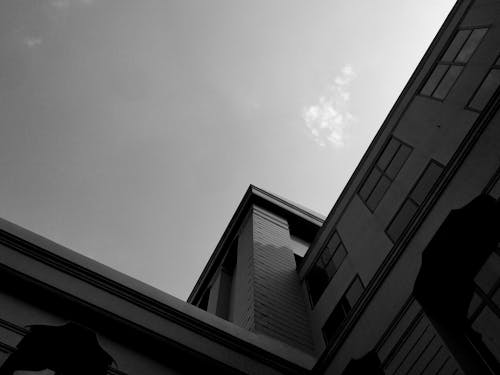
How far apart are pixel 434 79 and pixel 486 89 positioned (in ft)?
8.78

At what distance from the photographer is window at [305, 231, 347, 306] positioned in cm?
1268

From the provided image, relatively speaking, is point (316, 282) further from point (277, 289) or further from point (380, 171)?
point (380, 171)

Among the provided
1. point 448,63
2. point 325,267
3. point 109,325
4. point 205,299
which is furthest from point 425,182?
point 205,299

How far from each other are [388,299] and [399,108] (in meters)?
6.58

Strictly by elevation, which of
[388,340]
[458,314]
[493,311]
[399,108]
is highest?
[399,108]

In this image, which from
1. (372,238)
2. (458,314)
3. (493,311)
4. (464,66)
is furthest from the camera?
(372,238)

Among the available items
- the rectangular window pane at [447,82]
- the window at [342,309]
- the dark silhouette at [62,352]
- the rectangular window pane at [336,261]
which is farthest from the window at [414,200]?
the dark silhouette at [62,352]

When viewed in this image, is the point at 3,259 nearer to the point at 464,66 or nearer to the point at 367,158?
the point at 367,158

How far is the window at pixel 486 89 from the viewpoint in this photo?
8.12m

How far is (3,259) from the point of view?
7.76 meters

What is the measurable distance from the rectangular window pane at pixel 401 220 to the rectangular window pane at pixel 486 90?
2553 mm

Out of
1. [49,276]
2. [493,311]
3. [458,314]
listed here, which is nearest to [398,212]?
[458,314]

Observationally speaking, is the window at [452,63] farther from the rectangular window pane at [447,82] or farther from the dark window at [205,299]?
the dark window at [205,299]

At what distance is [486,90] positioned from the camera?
328 inches
